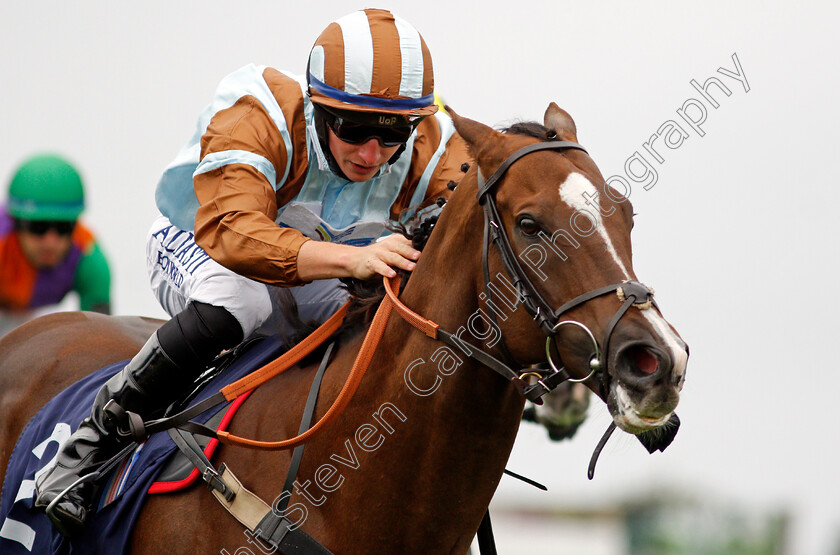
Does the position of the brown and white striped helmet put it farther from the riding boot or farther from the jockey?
the riding boot

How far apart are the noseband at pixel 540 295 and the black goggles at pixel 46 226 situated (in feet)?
14.1

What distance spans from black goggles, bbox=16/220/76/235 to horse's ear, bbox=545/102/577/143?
14.1 feet

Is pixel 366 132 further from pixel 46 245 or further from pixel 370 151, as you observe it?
pixel 46 245

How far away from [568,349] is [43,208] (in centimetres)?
481

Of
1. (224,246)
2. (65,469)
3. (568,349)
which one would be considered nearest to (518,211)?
Answer: (568,349)

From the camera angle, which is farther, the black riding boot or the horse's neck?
the black riding boot

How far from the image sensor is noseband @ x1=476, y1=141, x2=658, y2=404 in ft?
7.67

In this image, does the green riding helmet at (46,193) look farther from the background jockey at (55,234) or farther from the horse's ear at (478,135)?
the horse's ear at (478,135)

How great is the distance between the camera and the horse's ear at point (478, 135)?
9.04 ft

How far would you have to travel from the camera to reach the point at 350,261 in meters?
2.95

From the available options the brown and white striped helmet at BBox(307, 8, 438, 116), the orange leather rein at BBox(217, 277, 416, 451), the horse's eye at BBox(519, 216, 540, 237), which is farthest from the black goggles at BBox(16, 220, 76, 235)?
the horse's eye at BBox(519, 216, 540, 237)

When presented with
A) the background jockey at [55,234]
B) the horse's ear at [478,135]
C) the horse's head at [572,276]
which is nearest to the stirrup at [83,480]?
the horse's head at [572,276]

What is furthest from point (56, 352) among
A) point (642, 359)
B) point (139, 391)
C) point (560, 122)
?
point (642, 359)

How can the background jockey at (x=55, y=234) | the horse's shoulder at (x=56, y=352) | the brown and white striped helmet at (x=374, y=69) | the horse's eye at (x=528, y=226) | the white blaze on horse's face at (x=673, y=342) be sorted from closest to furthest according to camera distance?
the white blaze on horse's face at (x=673, y=342)
the horse's eye at (x=528, y=226)
the brown and white striped helmet at (x=374, y=69)
the horse's shoulder at (x=56, y=352)
the background jockey at (x=55, y=234)
